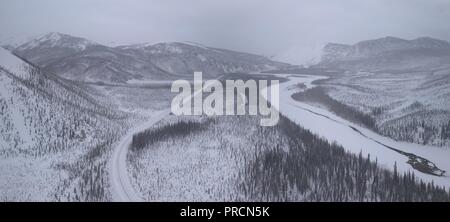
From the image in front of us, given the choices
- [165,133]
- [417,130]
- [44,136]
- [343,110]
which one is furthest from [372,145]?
[44,136]

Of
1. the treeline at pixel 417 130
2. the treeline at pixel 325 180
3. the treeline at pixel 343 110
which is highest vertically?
the treeline at pixel 343 110

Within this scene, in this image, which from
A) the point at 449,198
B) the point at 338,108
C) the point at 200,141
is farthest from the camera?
the point at 338,108

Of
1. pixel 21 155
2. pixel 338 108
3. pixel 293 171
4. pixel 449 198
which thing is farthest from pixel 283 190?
pixel 338 108

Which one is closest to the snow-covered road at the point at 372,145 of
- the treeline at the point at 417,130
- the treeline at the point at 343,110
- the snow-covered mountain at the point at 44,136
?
the treeline at the point at 417,130

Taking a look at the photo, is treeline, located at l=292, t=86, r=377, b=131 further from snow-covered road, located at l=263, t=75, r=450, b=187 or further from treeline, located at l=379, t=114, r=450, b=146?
treeline, located at l=379, t=114, r=450, b=146

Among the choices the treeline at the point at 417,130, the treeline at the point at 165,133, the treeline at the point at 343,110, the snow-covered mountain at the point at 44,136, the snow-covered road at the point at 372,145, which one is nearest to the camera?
the snow-covered mountain at the point at 44,136

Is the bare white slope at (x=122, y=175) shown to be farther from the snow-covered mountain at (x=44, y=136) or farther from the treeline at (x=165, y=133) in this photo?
the snow-covered mountain at (x=44, y=136)

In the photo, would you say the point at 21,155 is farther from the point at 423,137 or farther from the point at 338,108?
the point at 338,108
